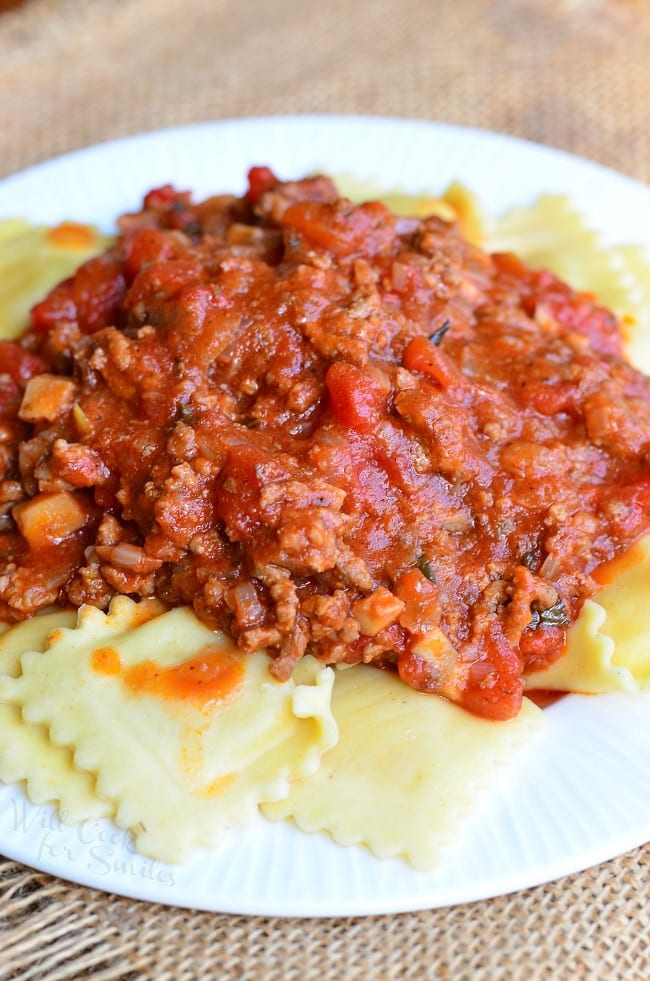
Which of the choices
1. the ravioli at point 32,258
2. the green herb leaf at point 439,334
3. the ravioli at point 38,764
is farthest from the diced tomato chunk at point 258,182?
the ravioli at point 38,764

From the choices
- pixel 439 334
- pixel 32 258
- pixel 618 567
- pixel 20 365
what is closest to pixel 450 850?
pixel 618 567

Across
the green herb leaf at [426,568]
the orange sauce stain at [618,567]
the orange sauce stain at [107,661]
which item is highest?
the green herb leaf at [426,568]

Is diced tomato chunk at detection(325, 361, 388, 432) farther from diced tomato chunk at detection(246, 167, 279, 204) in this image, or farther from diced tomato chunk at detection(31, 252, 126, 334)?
diced tomato chunk at detection(246, 167, 279, 204)

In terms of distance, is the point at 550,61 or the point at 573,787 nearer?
the point at 573,787

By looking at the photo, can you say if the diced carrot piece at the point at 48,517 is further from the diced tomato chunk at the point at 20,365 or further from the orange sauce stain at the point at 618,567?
the orange sauce stain at the point at 618,567

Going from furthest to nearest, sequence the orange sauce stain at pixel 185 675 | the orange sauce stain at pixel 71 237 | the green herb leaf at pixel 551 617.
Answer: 1. the orange sauce stain at pixel 71 237
2. the green herb leaf at pixel 551 617
3. the orange sauce stain at pixel 185 675

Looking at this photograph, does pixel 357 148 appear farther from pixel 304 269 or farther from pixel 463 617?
pixel 463 617

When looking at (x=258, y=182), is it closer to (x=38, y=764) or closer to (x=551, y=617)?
(x=551, y=617)

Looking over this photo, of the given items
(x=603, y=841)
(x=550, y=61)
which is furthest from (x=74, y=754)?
(x=550, y=61)
